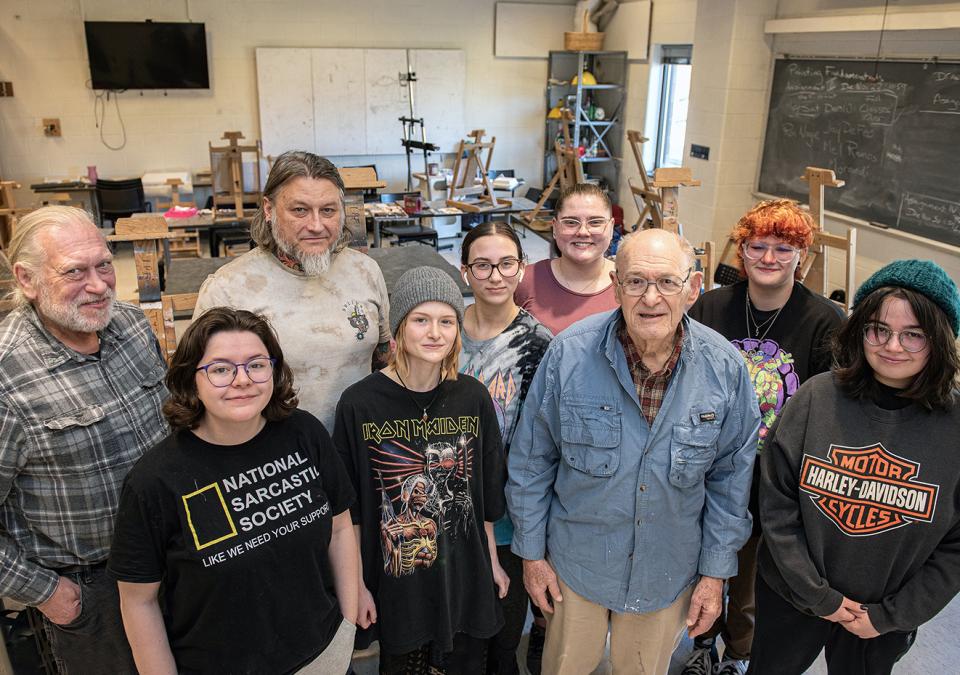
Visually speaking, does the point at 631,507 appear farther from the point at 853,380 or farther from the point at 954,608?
the point at 954,608

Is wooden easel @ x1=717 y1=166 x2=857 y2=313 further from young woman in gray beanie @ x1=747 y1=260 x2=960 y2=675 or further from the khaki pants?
the khaki pants

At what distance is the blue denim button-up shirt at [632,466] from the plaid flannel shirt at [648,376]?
0.10ft

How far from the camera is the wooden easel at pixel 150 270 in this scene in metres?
2.85

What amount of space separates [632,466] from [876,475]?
0.59 metres

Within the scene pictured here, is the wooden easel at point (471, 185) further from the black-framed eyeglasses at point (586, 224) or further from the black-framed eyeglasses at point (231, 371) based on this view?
the black-framed eyeglasses at point (231, 371)

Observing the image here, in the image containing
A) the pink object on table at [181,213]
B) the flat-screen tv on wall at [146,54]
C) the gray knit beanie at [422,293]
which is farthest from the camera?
the flat-screen tv on wall at [146,54]

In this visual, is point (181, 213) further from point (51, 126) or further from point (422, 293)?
point (422, 293)

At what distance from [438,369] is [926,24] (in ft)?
16.1

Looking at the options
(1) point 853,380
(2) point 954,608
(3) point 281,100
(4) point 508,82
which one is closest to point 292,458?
(1) point 853,380

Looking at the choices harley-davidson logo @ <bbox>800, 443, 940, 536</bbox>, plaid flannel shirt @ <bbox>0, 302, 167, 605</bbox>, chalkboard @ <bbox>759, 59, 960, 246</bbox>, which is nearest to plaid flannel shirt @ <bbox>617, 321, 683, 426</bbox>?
harley-davidson logo @ <bbox>800, 443, 940, 536</bbox>

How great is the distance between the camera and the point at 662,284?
1.65m

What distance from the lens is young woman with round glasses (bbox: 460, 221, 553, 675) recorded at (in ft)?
6.54

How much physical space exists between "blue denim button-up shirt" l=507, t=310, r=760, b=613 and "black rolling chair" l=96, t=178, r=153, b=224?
7.19m

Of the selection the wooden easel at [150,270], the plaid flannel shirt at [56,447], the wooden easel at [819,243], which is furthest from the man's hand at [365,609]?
the wooden easel at [819,243]
